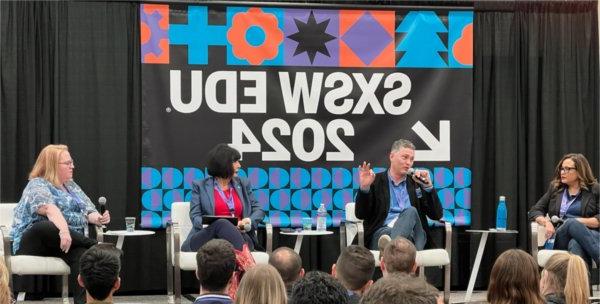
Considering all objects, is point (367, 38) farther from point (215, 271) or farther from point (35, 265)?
point (215, 271)

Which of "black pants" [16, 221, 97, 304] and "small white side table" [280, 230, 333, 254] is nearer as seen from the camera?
"black pants" [16, 221, 97, 304]

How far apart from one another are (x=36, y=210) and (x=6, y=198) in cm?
120

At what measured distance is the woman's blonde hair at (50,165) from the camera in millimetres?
5980

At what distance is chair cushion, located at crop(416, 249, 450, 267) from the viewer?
6.20 m

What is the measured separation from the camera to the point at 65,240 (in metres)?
5.62

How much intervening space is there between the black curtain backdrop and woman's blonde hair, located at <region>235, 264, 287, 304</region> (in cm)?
414

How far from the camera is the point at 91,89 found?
6.95 metres

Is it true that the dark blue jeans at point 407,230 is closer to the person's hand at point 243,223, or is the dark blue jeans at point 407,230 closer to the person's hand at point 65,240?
the person's hand at point 243,223

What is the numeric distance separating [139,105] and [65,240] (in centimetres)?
168

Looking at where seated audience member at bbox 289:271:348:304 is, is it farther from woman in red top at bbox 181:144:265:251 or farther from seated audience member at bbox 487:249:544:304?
woman in red top at bbox 181:144:265:251

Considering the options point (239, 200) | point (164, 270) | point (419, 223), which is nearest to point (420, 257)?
point (419, 223)

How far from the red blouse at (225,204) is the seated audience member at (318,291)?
350cm

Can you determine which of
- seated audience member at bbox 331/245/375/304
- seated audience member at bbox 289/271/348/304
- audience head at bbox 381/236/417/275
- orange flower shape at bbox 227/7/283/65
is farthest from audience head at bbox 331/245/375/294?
orange flower shape at bbox 227/7/283/65

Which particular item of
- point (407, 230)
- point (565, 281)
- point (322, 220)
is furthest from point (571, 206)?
point (565, 281)
